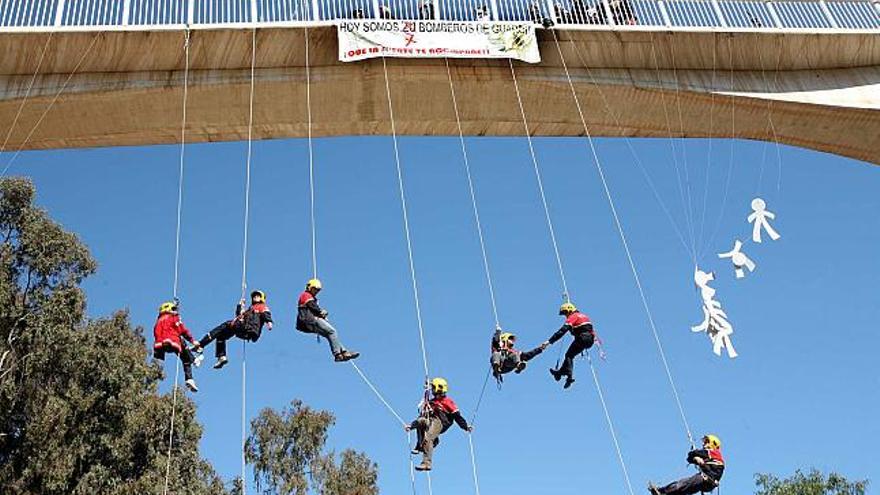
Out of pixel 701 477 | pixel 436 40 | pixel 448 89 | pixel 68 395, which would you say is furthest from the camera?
pixel 68 395

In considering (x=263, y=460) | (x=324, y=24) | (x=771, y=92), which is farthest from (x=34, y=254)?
(x=771, y=92)

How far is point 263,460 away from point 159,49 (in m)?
17.8

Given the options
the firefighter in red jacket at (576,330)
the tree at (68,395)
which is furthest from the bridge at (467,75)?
the tree at (68,395)

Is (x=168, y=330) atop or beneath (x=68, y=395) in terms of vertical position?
beneath

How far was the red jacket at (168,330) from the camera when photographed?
34.8 ft

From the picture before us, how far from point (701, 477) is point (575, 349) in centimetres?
258

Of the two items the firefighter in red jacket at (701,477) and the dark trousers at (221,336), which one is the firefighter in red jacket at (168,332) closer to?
the dark trousers at (221,336)

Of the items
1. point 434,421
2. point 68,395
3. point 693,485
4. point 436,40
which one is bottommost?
point 693,485

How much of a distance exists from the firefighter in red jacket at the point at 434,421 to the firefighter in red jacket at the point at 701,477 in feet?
7.89

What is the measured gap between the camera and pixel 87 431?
20469mm

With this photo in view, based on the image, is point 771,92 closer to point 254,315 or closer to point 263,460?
point 254,315

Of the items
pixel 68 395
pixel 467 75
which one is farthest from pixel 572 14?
pixel 68 395

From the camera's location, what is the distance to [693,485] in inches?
407

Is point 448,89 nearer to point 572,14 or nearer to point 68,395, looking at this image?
point 572,14
